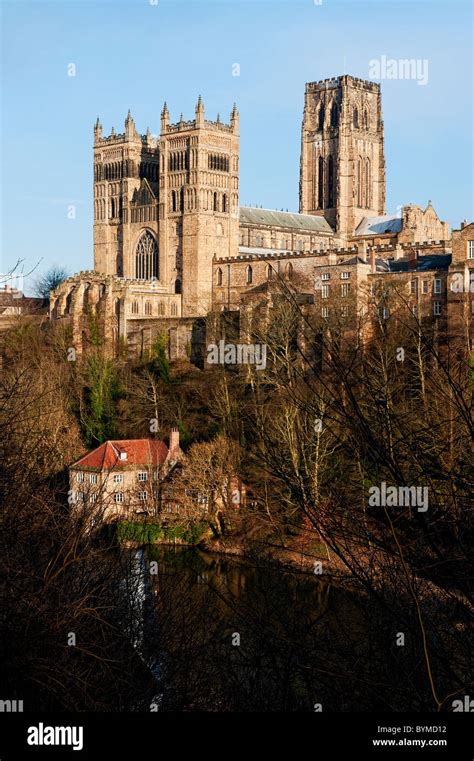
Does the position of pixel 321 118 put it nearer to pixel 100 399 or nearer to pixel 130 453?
pixel 100 399

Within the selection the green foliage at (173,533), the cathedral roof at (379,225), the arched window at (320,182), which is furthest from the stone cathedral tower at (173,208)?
the green foliage at (173,533)

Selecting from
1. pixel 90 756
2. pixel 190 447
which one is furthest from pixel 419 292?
pixel 90 756

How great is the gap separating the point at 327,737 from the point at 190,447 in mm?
30825

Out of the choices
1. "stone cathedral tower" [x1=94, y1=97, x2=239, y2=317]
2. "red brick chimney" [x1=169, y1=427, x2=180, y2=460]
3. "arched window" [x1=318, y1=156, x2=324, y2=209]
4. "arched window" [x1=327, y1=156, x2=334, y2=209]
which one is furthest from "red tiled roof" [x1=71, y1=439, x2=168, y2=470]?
"arched window" [x1=318, y1=156, x2=324, y2=209]

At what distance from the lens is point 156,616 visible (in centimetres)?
1496

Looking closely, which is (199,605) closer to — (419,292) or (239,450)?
(239,450)

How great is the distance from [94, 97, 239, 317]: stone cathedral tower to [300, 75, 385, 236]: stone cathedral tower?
1317 cm

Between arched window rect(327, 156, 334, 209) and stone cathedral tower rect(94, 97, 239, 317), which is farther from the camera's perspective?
arched window rect(327, 156, 334, 209)

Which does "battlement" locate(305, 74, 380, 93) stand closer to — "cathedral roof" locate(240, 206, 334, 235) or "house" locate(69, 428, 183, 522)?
"cathedral roof" locate(240, 206, 334, 235)

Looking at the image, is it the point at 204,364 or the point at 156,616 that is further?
the point at 204,364

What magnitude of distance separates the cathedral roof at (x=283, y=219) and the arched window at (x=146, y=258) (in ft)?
21.0

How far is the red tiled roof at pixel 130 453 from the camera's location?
3484 centimetres

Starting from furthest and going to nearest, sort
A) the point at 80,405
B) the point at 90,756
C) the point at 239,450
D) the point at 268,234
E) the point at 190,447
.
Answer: the point at 268,234 < the point at 80,405 < the point at 190,447 < the point at 239,450 < the point at 90,756

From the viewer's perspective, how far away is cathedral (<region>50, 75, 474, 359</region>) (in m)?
57.3
